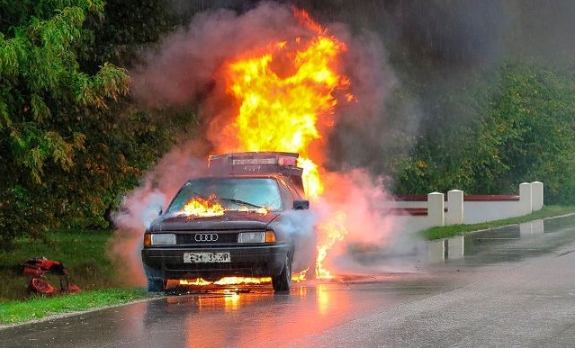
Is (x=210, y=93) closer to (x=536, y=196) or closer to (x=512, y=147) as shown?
(x=536, y=196)

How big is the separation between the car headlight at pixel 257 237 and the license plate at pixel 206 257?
0.28 meters

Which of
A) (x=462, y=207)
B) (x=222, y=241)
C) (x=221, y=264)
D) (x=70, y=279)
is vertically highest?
(x=462, y=207)

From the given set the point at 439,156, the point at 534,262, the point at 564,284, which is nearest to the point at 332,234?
the point at 534,262

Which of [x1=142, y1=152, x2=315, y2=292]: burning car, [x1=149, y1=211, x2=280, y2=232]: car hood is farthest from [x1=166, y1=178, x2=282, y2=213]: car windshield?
[x1=149, y1=211, x2=280, y2=232]: car hood

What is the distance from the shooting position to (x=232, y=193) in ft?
50.9

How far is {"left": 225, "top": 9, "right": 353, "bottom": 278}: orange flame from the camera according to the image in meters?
21.4

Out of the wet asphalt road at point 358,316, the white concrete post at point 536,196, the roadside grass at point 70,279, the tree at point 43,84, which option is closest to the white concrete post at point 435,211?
the roadside grass at point 70,279

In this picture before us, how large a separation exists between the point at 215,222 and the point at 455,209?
22.7 meters

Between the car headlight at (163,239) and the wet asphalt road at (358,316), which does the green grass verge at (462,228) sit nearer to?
the wet asphalt road at (358,316)

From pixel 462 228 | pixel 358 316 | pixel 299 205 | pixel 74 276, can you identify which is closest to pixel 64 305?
pixel 358 316

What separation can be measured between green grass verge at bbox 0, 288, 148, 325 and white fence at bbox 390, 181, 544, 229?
20.1m

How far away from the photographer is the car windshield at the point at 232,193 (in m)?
15.3

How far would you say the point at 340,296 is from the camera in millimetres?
13438

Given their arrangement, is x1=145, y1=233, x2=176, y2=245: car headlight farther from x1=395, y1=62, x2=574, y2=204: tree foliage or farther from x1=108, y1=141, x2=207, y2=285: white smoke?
x1=395, y1=62, x2=574, y2=204: tree foliage
